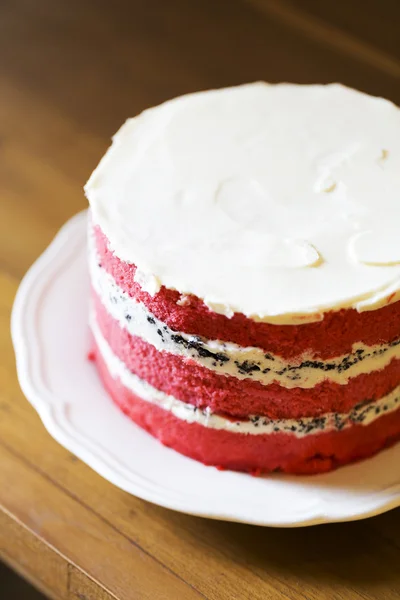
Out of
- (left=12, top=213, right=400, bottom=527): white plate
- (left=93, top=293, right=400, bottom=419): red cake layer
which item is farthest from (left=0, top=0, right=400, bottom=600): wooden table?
(left=93, top=293, right=400, bottom=419): red cake layer

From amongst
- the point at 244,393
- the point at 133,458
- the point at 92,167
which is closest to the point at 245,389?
the point at 244,393

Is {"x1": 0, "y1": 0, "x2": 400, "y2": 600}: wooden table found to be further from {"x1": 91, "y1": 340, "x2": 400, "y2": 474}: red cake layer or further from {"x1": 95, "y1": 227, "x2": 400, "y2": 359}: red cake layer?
{"x1": 95, "y1": 227, "x2": 400, "y2": 359}: red cake layer

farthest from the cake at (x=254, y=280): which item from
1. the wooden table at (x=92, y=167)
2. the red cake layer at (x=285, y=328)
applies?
the wooden table at (x=92, y=167)

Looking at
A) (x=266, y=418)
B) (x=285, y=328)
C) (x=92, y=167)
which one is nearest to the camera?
(x=285, y=328)

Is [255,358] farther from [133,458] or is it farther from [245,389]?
[133,458]

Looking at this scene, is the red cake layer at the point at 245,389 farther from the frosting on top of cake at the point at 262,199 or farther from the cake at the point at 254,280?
the frosting on top of cake at the point at 262,199

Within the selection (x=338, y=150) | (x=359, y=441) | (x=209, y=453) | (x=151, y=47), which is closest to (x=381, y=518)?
(x=359, y=441)
